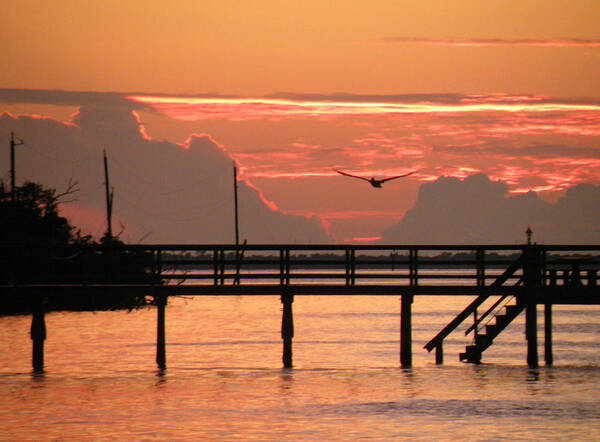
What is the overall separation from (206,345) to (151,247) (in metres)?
18.6

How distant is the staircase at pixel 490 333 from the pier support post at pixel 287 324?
5.57 meters

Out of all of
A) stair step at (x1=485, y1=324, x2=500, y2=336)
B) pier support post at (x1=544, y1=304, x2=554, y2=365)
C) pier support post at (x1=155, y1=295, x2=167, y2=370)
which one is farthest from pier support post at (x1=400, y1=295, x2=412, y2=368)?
pier support post at (x1=155, y1=295, x2=167, y2=370)

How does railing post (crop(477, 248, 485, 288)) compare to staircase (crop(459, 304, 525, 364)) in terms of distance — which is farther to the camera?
staircase (crop(459, 304, 525, 364))

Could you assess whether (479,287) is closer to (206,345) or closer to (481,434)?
(481,434)

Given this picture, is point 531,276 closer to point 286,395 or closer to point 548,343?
point 548,343

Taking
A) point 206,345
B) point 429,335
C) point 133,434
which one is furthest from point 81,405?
point 429,335

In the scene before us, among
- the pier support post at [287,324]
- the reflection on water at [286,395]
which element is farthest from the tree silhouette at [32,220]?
the pier support post at [287,324]

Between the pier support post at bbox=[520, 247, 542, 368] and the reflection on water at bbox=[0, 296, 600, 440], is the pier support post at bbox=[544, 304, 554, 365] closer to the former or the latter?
the reflection on water at bbox=[0, 296, 600, 440]

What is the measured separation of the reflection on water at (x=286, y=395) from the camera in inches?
901

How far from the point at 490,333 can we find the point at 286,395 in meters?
8.40

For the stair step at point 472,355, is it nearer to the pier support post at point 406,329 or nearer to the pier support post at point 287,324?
the pier support post at point 406,329

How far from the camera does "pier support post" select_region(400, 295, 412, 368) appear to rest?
33375 millimetres

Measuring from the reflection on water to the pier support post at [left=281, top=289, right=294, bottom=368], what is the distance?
1.99 ft

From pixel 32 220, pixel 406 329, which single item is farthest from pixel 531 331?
pixel 32 220
